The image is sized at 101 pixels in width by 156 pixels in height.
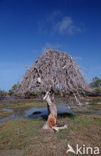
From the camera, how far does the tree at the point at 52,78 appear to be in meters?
8.59

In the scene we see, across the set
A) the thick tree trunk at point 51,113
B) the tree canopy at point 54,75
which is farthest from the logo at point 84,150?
the tree canopy at point 54,75

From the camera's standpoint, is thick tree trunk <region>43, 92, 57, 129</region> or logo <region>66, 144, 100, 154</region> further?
thick tree trunk <region>43, 92, 57, 129</region>

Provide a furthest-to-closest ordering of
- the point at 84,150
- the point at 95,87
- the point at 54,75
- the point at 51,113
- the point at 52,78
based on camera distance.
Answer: the point at 95,87, the point at 51,113, the point at 54,75, the point at 52,78, the point at 84,150

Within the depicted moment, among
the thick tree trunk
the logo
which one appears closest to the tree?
the thick tree trunk

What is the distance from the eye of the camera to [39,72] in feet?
30.5

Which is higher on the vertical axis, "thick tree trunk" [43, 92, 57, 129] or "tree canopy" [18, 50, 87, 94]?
"tree canopy" [18, 50, 87, 94]

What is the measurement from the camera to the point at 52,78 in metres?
8.63

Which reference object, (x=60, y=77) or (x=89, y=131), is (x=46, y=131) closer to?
(x=89, y=131)

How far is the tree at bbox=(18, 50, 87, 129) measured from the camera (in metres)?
8.59

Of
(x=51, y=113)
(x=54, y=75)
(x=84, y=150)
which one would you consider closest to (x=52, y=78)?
(x=54, y=75)

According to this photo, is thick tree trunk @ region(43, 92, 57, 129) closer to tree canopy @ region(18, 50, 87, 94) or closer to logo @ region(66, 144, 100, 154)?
tree canopy @ region(18, 50, 87, 94)

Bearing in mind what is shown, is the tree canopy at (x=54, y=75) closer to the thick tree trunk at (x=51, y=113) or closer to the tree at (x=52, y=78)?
the tree at (x=52, y=78)

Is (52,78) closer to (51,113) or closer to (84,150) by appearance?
(51,113)

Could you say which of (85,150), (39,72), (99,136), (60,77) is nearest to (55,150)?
(85,150)
